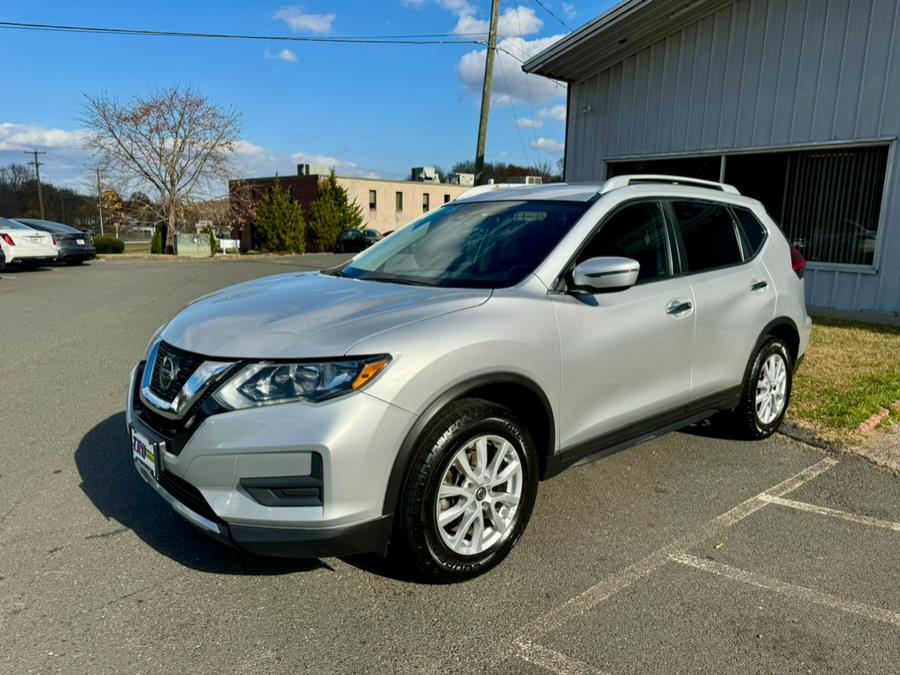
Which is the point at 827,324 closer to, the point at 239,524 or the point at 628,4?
the point at 628,4

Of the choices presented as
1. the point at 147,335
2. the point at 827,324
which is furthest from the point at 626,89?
the point at 147,335

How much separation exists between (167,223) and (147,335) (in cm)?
3291

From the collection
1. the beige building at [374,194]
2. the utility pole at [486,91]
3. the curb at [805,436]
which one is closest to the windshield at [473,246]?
the curb at [805,436]

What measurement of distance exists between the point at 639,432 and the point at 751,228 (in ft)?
6.40

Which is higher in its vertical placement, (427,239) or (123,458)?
(427,239)

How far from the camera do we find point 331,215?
47.2 metres

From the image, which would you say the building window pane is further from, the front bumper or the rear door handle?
the front bumper

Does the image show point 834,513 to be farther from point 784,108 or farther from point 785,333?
→ point 784,108

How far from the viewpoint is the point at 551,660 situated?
2.34 metres

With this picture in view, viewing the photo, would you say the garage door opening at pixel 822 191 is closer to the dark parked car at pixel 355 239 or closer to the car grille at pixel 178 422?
the car grille at pixel 178 422

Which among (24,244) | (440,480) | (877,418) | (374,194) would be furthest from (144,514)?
(374,194)

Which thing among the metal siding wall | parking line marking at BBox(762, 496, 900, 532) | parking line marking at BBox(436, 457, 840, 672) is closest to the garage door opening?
the metal siding wall

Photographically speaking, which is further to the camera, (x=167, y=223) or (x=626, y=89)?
(x=167, y=223)

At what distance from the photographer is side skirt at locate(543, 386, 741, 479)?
125 inches
